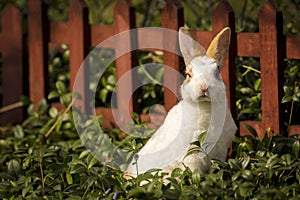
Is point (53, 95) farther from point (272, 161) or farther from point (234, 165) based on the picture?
point (272, 161)

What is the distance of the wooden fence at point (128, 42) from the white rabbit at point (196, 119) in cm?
65

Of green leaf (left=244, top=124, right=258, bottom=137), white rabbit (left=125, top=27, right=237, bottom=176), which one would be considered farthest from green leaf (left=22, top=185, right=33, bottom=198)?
green leaf (left=244, top=124, right=258, bottom=137)

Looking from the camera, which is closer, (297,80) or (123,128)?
(297,80)

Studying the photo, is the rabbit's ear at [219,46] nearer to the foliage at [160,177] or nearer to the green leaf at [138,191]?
the foliage at [160,177]

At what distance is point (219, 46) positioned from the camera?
13.7ft

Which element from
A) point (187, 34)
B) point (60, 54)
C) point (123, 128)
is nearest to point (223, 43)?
point (187, 34)

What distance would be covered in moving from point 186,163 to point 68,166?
2.46ft

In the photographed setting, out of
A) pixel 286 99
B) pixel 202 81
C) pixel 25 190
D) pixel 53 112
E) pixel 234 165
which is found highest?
pixel 202 81

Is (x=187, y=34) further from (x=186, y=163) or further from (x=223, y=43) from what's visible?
(x=186, y=163)

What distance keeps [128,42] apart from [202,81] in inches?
68.9

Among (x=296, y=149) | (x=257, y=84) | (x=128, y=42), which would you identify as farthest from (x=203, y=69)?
(x=128, y=42)

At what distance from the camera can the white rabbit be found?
4.12m

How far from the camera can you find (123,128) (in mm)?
5555

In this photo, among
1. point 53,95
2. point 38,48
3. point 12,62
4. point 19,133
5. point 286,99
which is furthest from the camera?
point 12,62
